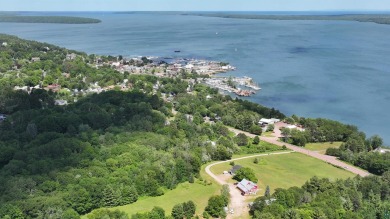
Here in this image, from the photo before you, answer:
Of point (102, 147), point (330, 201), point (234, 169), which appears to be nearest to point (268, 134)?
point (234, 169)

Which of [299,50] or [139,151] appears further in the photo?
[299,50]

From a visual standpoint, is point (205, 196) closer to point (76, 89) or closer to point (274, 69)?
point (76, 89)

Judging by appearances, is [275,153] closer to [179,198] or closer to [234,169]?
[234,169]

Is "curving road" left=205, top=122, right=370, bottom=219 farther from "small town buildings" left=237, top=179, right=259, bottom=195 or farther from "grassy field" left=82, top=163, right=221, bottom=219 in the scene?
"grassy field" left=82, top=163, right=221, bottom=219

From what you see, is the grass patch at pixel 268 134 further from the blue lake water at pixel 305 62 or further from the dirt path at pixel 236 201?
the dirt path at pixel 236 201

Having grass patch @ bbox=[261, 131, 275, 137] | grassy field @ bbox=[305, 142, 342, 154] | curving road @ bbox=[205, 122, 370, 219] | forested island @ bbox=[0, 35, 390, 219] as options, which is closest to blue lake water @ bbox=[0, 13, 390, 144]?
grassy field @ bbox=[305, 142, 342, 154]

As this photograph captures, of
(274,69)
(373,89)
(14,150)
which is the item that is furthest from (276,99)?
(14,150)

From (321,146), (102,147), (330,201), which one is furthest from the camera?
(321,146)

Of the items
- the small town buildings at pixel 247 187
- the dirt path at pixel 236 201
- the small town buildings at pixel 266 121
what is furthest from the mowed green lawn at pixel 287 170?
the small town buildings at pixel 266 121
